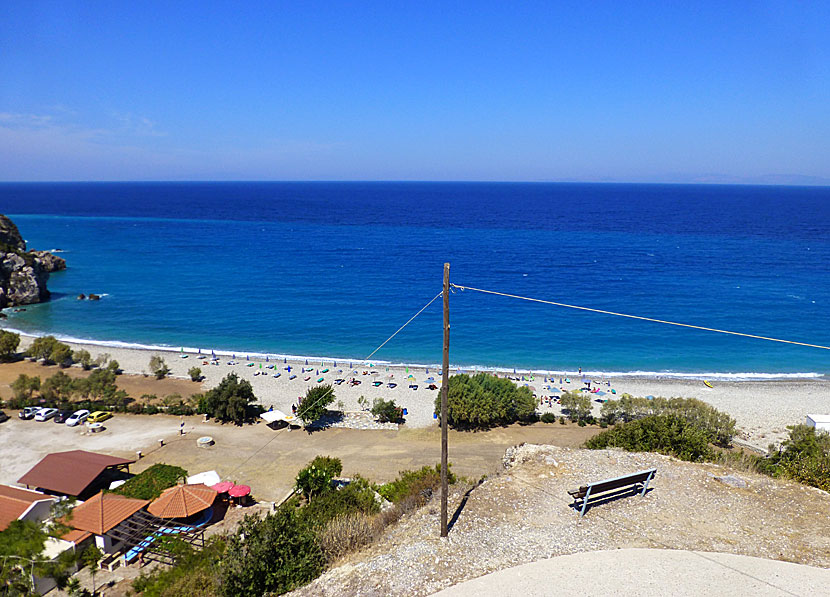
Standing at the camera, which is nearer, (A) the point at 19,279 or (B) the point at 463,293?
(A) the point at 19,279

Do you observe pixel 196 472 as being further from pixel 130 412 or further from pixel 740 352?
pixel 740 352

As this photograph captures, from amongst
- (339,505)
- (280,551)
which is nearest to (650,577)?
(280,551)

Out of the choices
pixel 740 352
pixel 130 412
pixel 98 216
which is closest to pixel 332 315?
pixel 130 412

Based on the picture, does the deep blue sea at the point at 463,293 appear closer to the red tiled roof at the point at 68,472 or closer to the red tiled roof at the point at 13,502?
the red tiled roof at the point at 68,472

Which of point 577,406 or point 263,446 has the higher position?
point 577,406

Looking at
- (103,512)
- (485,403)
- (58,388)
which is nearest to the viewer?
(103,512)

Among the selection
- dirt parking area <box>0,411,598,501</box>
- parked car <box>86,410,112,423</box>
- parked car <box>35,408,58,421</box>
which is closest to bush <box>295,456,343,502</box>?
dirt parking area <box>0,411,598,501</box>

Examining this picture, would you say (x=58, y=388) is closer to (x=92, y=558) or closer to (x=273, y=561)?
(x=92, y=558)
